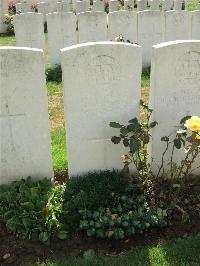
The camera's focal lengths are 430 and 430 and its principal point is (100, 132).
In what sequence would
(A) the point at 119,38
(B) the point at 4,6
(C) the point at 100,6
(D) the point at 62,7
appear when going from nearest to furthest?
(A) the point at 119,38 → (C) the point at 100,6 → (D) the point at 62,7 → (B) the point at 4,6

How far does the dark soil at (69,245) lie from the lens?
3729 mm

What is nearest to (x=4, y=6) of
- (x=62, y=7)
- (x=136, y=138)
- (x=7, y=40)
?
(x=62, y=7)

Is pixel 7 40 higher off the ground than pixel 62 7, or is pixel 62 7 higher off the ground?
pixel 62 7

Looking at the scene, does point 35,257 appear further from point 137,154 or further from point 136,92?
point 136,92

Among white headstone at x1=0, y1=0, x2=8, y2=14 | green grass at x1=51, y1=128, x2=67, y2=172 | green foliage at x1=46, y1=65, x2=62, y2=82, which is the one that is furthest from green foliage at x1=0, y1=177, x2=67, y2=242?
white headstone at x1=0, y1=0, x2=8, y2=14

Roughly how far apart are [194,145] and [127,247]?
1084 mm

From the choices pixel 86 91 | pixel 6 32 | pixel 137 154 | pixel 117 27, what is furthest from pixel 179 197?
pixel 6 32

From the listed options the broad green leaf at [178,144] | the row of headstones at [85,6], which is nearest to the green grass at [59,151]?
the broad green leaf at [178,144]

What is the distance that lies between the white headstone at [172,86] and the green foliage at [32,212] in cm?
121

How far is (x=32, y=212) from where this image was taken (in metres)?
3.86

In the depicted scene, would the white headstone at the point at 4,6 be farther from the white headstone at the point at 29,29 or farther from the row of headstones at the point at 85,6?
the white headstone at the point at 29,29

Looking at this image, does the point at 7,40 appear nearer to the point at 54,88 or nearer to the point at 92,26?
the point at 92,26

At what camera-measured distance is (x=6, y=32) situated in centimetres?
1402

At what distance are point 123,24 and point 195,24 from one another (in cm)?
154
